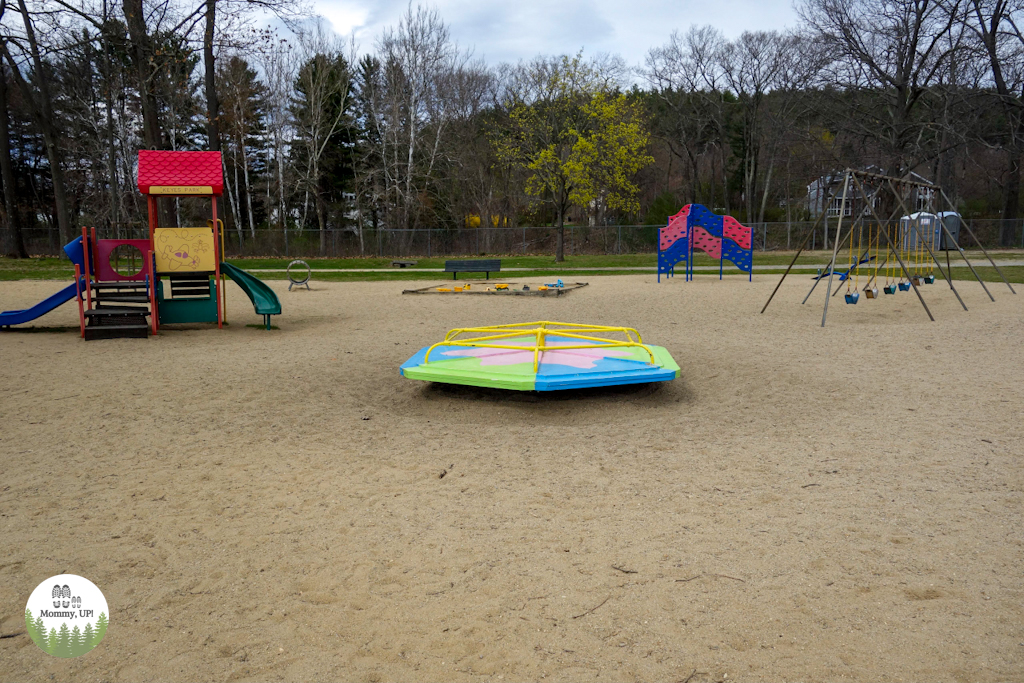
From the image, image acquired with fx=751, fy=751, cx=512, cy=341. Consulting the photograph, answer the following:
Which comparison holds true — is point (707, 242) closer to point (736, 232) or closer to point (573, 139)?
point (736, 232)

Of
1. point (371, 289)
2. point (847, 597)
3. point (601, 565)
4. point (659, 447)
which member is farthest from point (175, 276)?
point (847, 597)

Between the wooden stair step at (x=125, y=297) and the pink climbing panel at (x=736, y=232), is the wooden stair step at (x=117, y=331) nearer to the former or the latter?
the wooden stair step at (x=125, y=297)

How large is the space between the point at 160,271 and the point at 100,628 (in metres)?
9.83

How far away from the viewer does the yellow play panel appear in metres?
11.6

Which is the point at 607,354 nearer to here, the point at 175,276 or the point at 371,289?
the point at 175,276

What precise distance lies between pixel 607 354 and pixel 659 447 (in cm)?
227

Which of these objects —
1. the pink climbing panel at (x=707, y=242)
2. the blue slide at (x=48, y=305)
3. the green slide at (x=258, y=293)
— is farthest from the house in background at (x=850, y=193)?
the blue slide at (x=48, y=305)

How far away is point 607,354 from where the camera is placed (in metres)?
7.49

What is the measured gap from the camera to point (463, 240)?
38656 millimetres

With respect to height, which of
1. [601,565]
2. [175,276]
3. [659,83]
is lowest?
[601,565]

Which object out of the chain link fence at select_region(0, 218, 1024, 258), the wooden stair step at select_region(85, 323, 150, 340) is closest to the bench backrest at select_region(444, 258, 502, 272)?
the wooden stair step at select_region(85, 323, 150, 340)

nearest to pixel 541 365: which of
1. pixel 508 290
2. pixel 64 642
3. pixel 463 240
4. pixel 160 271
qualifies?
pixel 64 642

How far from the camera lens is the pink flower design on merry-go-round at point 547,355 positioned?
7.07m

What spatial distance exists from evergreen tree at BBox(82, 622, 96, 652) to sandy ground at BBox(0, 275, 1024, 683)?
5cm
